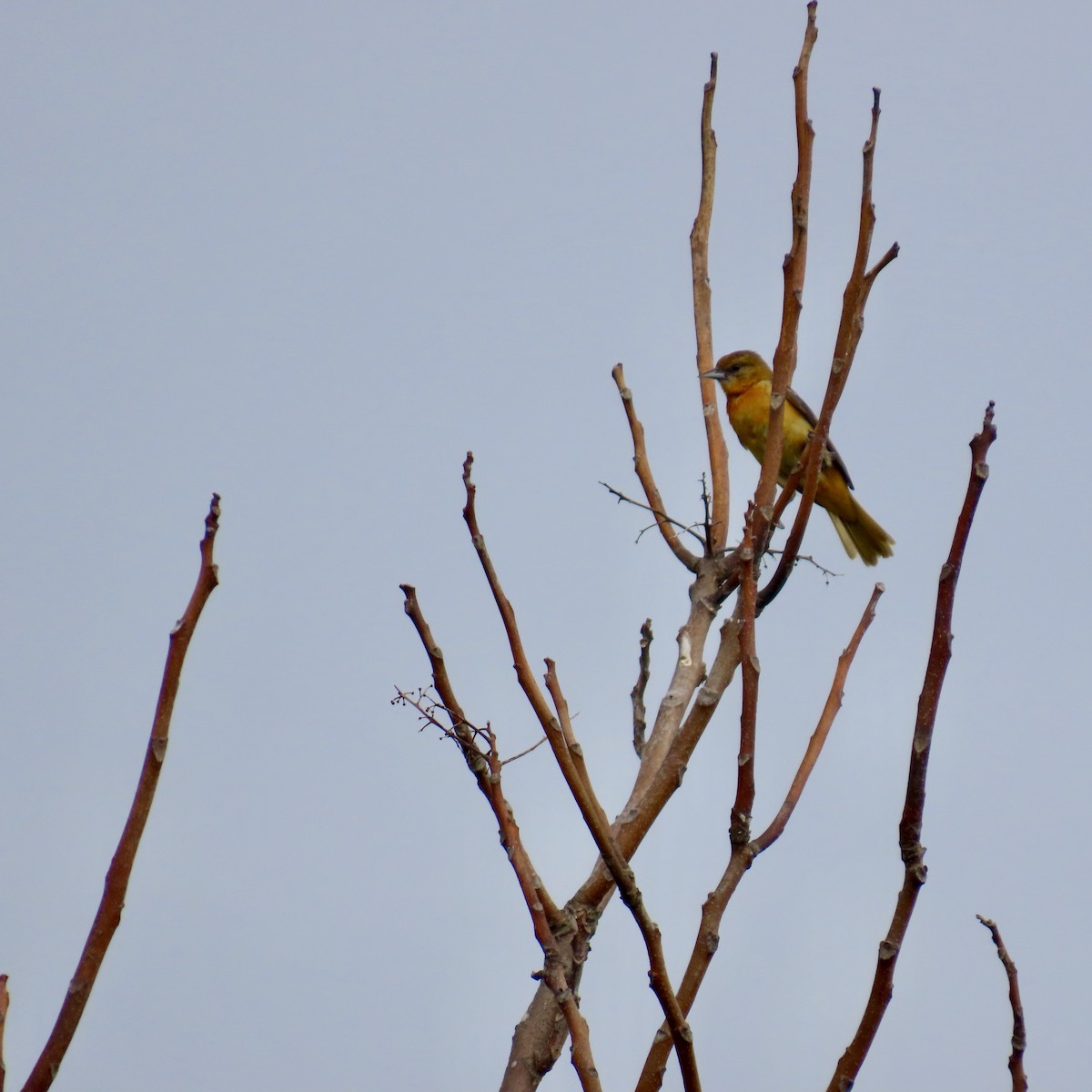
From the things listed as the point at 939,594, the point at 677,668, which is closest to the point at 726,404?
the point at 677,668

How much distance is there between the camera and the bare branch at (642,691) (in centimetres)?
291

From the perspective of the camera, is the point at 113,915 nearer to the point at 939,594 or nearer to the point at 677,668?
the point at 939,594

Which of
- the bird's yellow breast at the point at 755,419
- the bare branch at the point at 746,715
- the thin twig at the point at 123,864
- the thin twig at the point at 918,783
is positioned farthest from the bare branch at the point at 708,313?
the bird's yellow breast at the point at 755,419

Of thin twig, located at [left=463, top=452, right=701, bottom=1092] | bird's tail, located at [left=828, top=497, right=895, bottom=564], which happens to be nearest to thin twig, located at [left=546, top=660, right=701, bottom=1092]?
thin twig, located at [left=463, top=452, right=701, bottom=1092]

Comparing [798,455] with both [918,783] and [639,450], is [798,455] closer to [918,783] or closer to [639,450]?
[639,450]

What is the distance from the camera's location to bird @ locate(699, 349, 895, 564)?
311 inches

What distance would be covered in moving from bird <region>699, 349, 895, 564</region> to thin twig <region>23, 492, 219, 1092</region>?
6.61 meters

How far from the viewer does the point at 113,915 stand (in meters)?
1.33

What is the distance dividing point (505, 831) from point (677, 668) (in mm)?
1110

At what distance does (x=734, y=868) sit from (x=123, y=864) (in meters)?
0.86

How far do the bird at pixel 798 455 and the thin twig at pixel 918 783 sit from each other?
245 inches

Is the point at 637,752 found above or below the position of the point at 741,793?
above

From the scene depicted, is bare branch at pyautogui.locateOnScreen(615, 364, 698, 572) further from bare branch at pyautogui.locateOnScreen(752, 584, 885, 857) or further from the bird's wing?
the bird's wing

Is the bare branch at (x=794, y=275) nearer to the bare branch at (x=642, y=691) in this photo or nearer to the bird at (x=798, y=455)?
the bare branch at (x=642, y=691)
